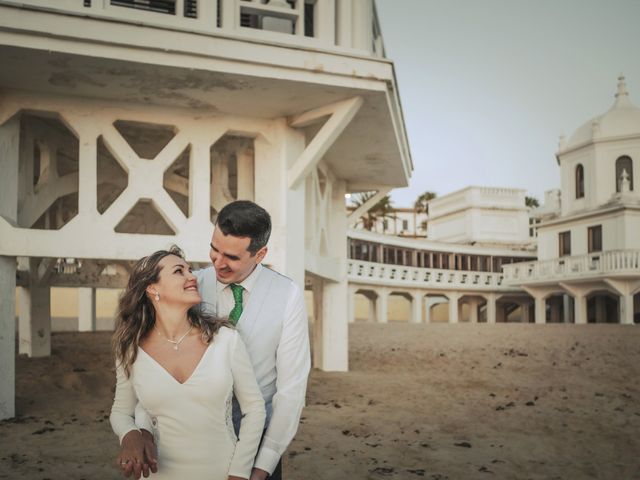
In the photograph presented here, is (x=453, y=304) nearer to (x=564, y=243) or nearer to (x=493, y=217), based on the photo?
(x=564, y=243)

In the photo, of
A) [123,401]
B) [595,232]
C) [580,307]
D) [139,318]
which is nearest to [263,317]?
[139,318]

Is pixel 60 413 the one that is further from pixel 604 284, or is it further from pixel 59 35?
pixel 604 284

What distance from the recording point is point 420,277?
140 ft

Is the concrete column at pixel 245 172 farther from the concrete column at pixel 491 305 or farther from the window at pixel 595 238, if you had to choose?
the concrete column at pixel 491 305

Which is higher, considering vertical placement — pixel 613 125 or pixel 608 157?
pixel 613 125

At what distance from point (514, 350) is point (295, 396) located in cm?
1537

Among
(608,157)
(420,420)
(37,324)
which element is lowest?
(420,420)

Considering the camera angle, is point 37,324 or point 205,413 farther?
point 37,324

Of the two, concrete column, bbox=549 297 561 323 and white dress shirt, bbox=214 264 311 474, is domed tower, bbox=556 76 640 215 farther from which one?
white dress shirt, bbox=214 264 311 474

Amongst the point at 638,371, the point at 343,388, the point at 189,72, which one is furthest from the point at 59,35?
the point at 638,371

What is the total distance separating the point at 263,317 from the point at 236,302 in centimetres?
16

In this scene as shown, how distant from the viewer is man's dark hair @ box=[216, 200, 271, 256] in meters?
2.95

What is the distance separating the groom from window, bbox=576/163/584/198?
130 feet

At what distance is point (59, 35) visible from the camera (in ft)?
20.4
